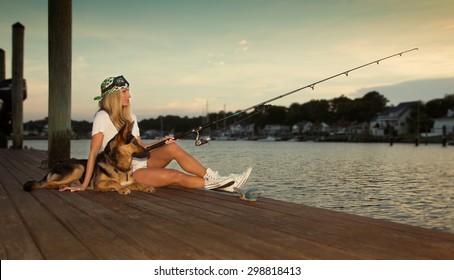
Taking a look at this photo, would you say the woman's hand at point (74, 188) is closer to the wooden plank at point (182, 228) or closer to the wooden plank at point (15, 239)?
the wooden plank at point (182, 228)

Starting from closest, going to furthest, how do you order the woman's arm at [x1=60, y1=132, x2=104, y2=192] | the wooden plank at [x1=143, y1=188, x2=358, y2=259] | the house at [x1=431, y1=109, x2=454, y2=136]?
the wooden plank at [x1=143, y1=188, x2=358, y2=259] < the woman's arm at [x1=60, y1=132, x2=104, y2=192] < the house at [x1=431, y1=109, x2=454, y2=136]

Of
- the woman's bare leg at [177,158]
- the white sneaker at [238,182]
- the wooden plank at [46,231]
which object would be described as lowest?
the wooden plank at [46,231]

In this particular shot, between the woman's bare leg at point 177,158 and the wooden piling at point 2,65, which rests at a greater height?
the wooden piling at point 2,65

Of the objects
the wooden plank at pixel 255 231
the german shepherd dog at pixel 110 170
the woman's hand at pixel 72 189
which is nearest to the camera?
the wooden plank at pixel 255 231

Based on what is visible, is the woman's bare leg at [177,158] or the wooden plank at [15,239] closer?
the wooden plank at [15,239]

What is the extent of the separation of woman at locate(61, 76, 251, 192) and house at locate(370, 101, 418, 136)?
108645 mm

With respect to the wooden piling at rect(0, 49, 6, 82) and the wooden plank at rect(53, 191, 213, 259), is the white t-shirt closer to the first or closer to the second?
the wooden plank at rect(53, 191, 213, 259)

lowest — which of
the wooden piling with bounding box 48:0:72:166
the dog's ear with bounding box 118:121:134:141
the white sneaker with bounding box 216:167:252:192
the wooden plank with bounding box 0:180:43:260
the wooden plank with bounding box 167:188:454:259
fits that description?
the wooden plank with bounding box 0:180:43:260

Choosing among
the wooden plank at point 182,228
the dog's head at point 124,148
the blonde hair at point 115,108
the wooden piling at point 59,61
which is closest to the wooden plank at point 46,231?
the wooden plank at point 182,228

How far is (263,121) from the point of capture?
168 metres

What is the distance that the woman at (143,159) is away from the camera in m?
5.18

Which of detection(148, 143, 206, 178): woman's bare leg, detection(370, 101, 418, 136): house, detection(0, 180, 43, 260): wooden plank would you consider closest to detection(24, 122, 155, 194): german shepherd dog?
detection(148, 143, 206, 178): woman's bare leg

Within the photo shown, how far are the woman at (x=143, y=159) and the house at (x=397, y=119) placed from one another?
10865 cm

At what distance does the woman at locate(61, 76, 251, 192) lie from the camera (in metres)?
5.18
